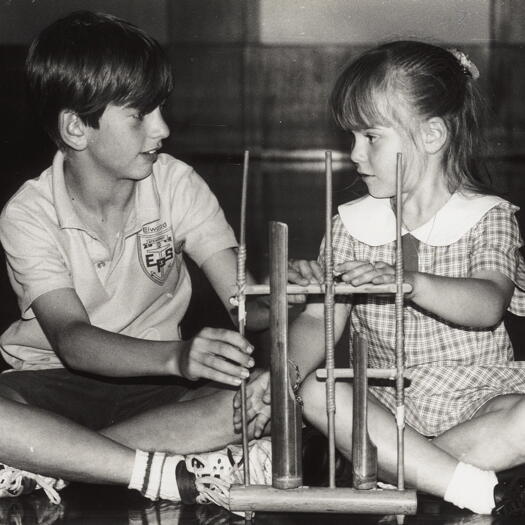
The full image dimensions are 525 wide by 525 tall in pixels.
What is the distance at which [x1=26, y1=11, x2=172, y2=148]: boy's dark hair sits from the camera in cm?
171

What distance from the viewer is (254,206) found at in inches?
127

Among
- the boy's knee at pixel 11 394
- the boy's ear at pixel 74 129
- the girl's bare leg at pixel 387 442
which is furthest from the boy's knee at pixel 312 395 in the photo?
the boy's ear at pixel 74 129

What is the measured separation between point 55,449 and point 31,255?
32 cm

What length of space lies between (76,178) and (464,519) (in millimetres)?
793

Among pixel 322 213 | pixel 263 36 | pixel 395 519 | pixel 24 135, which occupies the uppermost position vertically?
pixel 263 36

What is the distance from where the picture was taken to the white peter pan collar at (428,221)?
1.62 metres

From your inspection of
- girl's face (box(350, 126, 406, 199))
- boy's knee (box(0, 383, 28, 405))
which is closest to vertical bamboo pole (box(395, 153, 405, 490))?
girl's face (box(350, 126, 406, 199))

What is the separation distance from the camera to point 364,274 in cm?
131

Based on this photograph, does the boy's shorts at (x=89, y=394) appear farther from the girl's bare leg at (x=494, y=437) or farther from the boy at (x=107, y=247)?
the girl's bare leg at (x=494, y=437)

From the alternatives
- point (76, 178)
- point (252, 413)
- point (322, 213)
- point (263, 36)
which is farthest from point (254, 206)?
point (252, 413)

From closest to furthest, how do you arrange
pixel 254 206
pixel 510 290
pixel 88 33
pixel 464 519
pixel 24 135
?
pixel 464 519, pixel 510 290, pixel 88 33, pixel 24 135, pixel 254 206

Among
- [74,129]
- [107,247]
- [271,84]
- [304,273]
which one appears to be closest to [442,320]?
[304,273]

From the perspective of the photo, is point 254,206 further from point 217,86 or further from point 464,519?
point 464,519

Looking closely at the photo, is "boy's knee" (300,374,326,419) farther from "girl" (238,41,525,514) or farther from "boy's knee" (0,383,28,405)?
"boy's knee" (0,383,28,405)
